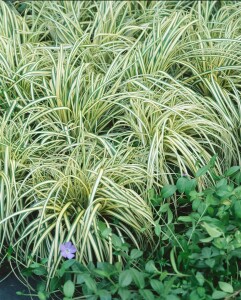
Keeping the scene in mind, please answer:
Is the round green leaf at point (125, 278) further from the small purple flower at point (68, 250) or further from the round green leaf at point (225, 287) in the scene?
the round green leaf at point (225, 287)

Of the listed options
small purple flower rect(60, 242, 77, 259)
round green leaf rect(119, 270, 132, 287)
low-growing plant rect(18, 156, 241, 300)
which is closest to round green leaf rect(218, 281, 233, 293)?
low-growing plant rect(18, 156, 241, 300)

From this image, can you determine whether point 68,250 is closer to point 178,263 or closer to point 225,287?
point 178,263

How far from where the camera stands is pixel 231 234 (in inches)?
123

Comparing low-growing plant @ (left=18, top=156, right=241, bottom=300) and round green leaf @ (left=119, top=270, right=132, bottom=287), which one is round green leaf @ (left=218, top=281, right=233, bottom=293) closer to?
low-growing plant @ (left=18, top=156, right=241, bottom=300)

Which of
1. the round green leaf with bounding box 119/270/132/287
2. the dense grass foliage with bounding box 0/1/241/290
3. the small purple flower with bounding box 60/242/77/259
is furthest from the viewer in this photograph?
the dense grass foliage with bounding box 0/1/241/290

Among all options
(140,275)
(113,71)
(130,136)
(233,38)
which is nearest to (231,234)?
(140,275)

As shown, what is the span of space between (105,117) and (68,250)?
1043 mm

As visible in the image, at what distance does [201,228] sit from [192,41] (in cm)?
136

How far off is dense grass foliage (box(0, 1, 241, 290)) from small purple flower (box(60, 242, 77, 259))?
65 millimetres

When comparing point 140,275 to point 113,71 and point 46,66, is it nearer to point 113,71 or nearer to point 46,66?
point 113,71

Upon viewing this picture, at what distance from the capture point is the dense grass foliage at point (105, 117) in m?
3.26

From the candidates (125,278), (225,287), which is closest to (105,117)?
(125,278)

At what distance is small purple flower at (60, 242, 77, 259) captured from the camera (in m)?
3.01

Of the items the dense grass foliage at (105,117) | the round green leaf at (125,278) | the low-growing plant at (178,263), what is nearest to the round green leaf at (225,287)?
the low-growing plant at (178,263)
